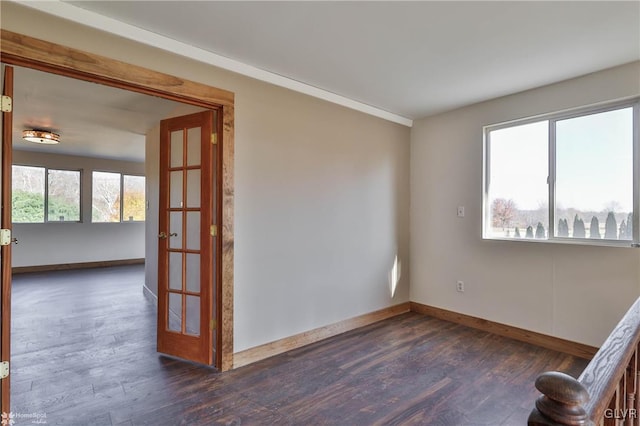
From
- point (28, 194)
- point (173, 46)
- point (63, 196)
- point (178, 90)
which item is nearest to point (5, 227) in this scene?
point (178, 90)

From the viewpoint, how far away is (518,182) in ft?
11.5

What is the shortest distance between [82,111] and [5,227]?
2.75m

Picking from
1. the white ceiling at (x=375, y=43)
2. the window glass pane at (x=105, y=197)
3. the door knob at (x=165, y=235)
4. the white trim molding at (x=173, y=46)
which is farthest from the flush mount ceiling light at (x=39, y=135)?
the white trim molding at (x=173, y=46)

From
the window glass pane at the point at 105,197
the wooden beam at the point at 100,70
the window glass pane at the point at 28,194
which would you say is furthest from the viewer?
the window glass pane at the point at 105,197

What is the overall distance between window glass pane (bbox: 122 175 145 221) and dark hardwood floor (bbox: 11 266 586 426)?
4725 mm

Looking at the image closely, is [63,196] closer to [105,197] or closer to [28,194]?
[28,194]

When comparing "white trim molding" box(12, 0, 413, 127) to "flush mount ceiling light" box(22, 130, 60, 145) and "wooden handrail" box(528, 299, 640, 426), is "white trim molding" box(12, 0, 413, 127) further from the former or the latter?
"flush mount ceiling light" box(22, 130, 60, 145)

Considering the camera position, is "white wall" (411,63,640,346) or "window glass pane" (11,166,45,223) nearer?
"white wall" (411,63,640,346)

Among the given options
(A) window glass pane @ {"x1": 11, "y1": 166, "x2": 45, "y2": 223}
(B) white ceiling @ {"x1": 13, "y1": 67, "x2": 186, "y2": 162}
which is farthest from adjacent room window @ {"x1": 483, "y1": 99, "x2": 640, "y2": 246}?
(A) window glass pane @ {"x1": 11, "y1": 166, "x2": 45, "y2": 223}

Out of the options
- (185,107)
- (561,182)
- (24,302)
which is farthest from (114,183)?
(561,182)

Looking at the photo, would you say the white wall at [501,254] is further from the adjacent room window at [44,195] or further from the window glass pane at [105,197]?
the adjacent room window at [44,195]

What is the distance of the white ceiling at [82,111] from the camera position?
3.22 metres

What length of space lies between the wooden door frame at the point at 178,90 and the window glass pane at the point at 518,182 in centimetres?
289

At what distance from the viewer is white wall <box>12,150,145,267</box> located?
6824 mm
